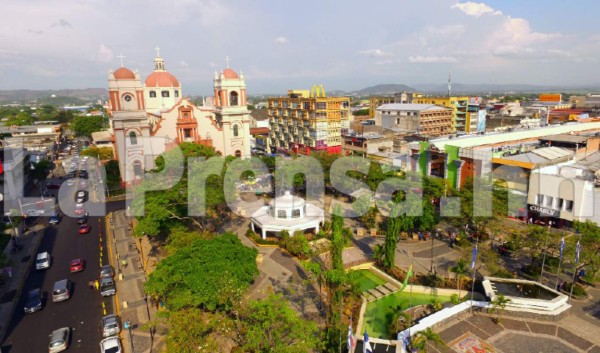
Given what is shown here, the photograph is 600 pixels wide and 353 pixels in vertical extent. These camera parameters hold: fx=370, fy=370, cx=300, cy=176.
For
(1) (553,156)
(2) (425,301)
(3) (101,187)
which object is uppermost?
(1) (553,156)

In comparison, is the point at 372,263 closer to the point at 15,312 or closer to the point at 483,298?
the point at 483,298

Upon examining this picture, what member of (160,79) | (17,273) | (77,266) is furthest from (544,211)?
(160,79)

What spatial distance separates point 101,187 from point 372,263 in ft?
124

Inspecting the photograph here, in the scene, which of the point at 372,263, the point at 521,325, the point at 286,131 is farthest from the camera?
the point at 286,131

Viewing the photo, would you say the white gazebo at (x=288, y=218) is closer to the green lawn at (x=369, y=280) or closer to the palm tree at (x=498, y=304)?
the green lawn at (x=369, y=280)

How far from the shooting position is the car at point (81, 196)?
44.8 meters

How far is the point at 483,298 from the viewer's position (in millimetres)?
22859

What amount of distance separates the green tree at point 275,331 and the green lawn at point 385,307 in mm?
6393

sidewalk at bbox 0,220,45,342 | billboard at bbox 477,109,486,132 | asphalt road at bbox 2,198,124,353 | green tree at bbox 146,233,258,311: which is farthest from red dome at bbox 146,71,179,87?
billboard at bbox 477,109,486,132

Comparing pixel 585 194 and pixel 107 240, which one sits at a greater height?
pixel 585 194

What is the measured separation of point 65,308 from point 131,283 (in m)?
4.07

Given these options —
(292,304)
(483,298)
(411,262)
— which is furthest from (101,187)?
(483,298)

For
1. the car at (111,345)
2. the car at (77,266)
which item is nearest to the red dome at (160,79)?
the car at (77,266)

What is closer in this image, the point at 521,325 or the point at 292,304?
the point at 521,325
